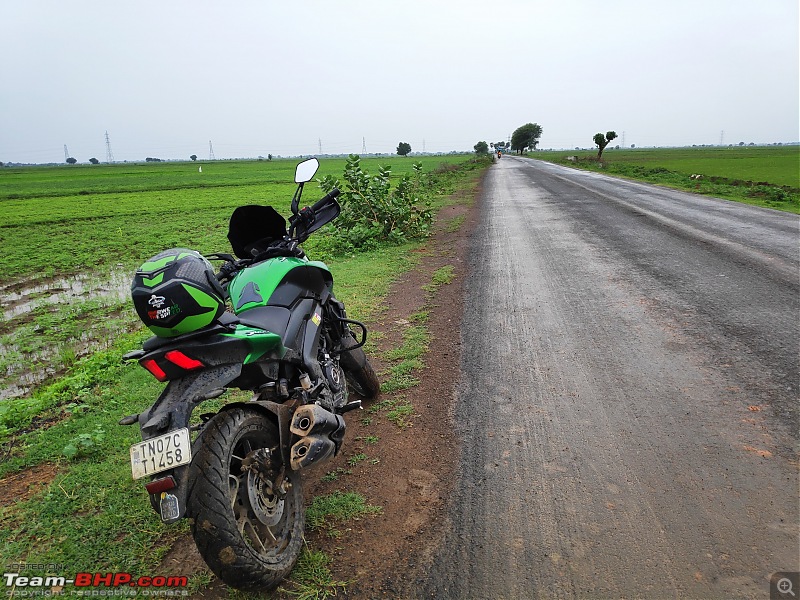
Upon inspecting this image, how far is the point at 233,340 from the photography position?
2.40 m

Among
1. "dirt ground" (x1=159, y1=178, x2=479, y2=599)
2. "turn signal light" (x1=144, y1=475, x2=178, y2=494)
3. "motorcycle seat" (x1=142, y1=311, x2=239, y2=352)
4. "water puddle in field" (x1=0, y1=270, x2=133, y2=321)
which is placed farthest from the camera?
"water puddle in field" (x1=0, y1=270, x2=133, y2=321)

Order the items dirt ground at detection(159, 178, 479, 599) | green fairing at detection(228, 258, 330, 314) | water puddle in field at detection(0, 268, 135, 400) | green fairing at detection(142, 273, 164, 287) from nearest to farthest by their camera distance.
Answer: green fairing at detection(142, 273, 164, 287) → dirt ground at detection(159, 178, 479, 599) → green fairing at detection(228, 258, 330, 314) → water puddle in field at detection(0, 268, 135, 400)

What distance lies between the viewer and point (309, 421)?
257cm

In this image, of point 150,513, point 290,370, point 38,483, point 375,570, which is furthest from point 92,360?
point 375,570

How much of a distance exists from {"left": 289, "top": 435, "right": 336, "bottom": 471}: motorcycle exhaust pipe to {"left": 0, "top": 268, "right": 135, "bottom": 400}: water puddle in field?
13.3 ft

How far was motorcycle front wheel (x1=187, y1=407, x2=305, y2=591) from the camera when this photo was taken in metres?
2.05

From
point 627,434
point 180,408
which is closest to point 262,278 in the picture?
point 180,408

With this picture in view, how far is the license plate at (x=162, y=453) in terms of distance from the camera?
2023mm

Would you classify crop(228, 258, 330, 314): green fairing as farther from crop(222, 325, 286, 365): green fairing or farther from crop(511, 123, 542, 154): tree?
crop(511, 123, 542, 154): tree

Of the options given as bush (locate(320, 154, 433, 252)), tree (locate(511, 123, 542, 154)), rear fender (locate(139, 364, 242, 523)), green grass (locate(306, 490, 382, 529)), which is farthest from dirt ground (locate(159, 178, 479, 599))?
tree (locate(511, 123, 542, 154))

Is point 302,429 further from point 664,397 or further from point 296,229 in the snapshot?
point 664,397

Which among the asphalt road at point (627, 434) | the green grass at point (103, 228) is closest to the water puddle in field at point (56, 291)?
the green grass at point (103, 228)

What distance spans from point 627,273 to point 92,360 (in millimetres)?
6642

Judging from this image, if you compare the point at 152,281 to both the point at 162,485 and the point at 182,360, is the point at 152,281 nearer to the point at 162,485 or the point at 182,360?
the point at 182,360
